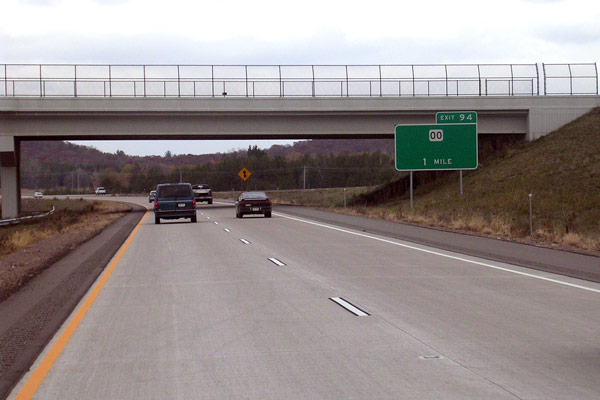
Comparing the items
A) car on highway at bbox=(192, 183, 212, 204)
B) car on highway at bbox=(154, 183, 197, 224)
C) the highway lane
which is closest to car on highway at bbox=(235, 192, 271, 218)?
car on highway at bbox=(154, 183, 197, 224)

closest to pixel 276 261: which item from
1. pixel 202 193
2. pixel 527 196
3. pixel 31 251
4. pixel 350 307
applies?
pixel 350 307

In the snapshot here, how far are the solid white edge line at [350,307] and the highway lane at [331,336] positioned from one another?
0.15 m

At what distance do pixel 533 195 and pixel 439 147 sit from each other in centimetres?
676

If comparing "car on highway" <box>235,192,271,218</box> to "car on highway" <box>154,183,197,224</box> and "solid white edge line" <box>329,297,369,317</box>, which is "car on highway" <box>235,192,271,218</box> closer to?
"car on highway" <box>154,183,197,224</box>

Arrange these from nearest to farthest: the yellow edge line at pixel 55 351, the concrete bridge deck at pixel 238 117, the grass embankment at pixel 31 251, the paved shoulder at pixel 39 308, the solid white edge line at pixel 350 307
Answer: the yellow edge line at pixel 55 351, the paved shoulder at pixel 39 308, the solid white edge line at pixel 350 307, the grass embankment at pixel 31 251, the concrete bridge deck at pixel 238 117

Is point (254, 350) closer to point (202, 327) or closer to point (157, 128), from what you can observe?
point (202, 327)

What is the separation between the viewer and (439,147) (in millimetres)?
40219

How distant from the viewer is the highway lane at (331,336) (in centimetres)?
703

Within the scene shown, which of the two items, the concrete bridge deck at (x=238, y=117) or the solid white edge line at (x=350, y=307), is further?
the concrete bridge deck at (x=238, y=117)

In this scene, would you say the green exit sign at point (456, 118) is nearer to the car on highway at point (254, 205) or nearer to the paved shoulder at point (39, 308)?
the car on highway at point (254, 205)

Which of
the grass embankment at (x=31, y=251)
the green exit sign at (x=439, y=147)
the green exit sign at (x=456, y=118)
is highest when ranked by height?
the green exit sign at (x=456, y=118)

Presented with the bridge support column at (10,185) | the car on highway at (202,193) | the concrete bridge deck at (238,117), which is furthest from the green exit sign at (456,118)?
the car on highway at (202,193)

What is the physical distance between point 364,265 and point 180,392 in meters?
11.4

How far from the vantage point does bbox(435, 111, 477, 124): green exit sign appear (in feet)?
133
